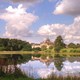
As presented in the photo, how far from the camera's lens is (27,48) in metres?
136

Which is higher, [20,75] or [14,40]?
[14,40]

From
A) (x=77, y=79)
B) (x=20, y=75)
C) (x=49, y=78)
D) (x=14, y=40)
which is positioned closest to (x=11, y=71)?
(x=20, y=75)

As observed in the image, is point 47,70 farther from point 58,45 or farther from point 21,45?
point 21,45

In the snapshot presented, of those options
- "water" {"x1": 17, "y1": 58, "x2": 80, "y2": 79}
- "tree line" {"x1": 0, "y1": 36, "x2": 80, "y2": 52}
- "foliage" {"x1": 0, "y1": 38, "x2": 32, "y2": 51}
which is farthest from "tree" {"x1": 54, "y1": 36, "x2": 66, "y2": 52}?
"water" {"x1": 17, "y1": 58, "x2": 80, "y2": 79}

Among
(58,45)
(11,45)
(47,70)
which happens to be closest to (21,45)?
(11,45)

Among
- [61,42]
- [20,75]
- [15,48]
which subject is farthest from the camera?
[15,48]

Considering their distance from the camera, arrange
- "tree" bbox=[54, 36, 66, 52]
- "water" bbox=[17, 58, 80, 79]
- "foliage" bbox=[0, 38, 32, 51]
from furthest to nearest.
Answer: "foliage" bbox=[0, 38, 32, 51] < "tree" bbox=[54, 36, 66, 52] < "water" bbox=[17, 58, 80, 79]

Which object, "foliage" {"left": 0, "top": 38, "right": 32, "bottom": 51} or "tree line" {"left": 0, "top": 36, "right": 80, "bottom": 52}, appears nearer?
"tree line" {"left": 0, "top": 36, "right": 80, "bottom": 52}

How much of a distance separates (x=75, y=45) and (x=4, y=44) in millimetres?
28782

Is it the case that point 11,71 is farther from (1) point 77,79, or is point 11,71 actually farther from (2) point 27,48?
(2) point 27,48

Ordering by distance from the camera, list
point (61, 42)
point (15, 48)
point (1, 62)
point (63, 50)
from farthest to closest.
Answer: point (15, 48) < point (61, 42) < point (63, 50) < point (1, 62)

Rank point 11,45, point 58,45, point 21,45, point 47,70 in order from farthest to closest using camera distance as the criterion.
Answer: point 21,45 < point 11,45 < point 58,45 < point 47,70

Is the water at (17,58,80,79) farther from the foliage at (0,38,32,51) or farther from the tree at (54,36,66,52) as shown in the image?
the foliage at (0,38,32,51)

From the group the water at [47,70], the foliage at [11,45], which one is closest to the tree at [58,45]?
the foliage at [11,45]
